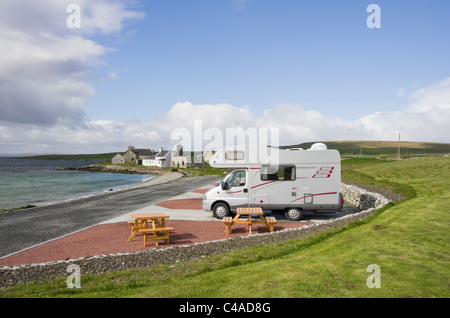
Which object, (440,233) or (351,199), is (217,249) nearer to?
(440,233)

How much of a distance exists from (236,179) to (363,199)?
356 inches

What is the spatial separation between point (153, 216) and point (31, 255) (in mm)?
4226

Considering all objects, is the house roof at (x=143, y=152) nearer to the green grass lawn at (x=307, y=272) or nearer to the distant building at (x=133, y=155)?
the distant building at (x=133, y=155)

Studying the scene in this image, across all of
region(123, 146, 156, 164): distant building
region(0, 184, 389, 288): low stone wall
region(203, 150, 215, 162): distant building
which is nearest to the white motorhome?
region(0, 184, 389, 288): low stone wall

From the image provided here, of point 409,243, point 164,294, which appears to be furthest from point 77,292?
point 409,243

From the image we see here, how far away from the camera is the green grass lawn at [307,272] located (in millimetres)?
5594

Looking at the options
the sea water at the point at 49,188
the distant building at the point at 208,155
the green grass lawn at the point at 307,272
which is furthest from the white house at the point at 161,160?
the green grass lawn at the point at 307,272

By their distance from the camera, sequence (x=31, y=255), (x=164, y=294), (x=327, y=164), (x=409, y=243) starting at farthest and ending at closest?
(x=327, y=164) → (x=31, y=255) → (x=409, y=243) → (x=164, y=294)

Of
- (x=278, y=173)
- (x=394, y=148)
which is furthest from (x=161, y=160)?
(x=394, y=148)

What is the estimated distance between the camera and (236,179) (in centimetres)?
1497

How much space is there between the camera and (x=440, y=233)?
9.30 metres

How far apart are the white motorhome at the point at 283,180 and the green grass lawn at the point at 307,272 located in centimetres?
446

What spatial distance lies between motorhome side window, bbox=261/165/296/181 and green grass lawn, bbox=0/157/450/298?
4871 millimetres

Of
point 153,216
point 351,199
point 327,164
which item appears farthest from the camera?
point 351,199
